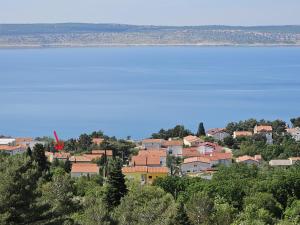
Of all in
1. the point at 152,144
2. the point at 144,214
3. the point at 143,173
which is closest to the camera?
the point at 144,214

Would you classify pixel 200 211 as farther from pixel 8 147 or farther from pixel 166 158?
pixel 8 147

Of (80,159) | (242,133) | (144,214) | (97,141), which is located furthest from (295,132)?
(144,214)

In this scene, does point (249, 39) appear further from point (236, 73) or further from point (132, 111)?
point (132, 111)

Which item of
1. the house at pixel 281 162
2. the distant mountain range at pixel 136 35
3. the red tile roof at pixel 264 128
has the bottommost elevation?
the house at pixel 281 162

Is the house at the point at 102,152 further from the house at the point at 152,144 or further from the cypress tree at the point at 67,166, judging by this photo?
the cypress tree at the point at 67,166

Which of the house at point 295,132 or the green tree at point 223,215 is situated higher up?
the house at point 295,132

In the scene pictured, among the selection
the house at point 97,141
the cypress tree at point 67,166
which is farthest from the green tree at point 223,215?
the house at point 97,141

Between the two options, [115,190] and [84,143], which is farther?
[84,143]

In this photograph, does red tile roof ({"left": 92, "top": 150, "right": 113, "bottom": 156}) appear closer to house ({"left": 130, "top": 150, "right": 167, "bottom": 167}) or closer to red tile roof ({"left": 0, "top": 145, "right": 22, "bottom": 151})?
house ({"left": 130, "top": 150, "right": 167, "bottom": 167})
